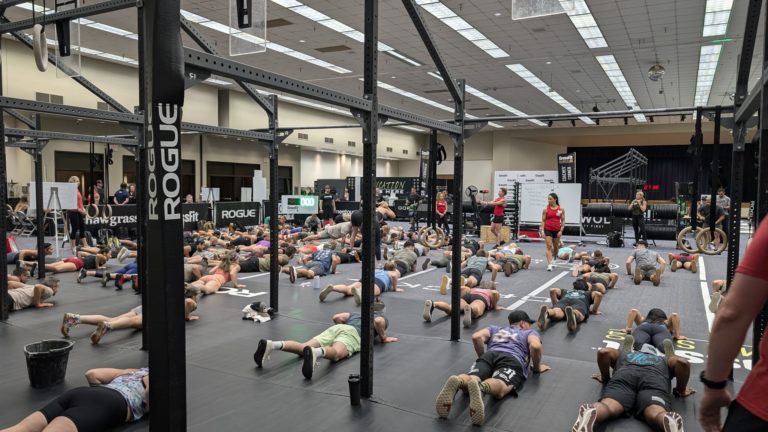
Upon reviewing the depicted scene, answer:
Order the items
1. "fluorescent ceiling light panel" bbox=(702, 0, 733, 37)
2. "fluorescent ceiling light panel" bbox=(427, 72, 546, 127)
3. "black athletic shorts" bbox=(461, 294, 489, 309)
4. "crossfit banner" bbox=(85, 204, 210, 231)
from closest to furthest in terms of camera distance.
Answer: "black athletic shorts" bbox=(461, 294, 489, 309) → "fluorescent ceiling light panel" bbox=(702, 0, 733, 37) → "crossfit banner" bbox=(85, 204, 210, 231) → "fluorescent ceiling light panel" bbox=(427, 72, 546, 127)

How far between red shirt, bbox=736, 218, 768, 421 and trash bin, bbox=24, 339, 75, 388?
3.93 metres

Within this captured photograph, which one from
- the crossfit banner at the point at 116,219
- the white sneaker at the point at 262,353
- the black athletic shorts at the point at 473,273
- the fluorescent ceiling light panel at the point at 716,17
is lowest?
the white sneaker at the point at 262,353

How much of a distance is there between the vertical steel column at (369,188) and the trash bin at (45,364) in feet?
7.08

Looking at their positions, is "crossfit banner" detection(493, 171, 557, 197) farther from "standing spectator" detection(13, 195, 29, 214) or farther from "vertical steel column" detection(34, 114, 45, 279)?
"standing spectator" detection(13, 195, 29, 214)

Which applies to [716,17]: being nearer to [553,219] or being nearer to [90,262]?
[553,219]

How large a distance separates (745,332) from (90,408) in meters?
2.85

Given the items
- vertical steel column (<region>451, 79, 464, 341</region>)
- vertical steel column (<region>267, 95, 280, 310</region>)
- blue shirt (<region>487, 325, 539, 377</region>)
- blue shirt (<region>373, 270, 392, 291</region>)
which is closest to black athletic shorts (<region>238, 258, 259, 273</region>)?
blue shirt (<region>373, 270, 392, 291</region>)

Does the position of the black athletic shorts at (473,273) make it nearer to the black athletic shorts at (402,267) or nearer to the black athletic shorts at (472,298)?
the black athletic shorts at (472,298)

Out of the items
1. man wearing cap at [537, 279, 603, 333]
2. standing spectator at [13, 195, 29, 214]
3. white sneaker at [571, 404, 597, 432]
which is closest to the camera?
white sneaker at [571, 404, 597, 432]

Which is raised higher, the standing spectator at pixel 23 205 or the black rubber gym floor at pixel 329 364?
the standing spectator at pixel 23 205

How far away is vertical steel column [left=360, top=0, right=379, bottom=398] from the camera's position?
340 centimetres

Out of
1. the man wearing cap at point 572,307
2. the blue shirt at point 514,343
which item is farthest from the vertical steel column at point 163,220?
the man wearing cap at point 572,307

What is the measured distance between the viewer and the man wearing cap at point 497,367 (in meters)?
3.02

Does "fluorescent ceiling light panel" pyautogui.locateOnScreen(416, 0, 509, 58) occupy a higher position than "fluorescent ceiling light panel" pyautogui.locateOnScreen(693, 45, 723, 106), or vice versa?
"fluorescent ceiling light panel" pyautogui.locateOnScreen(416, 0, 509, 58)
